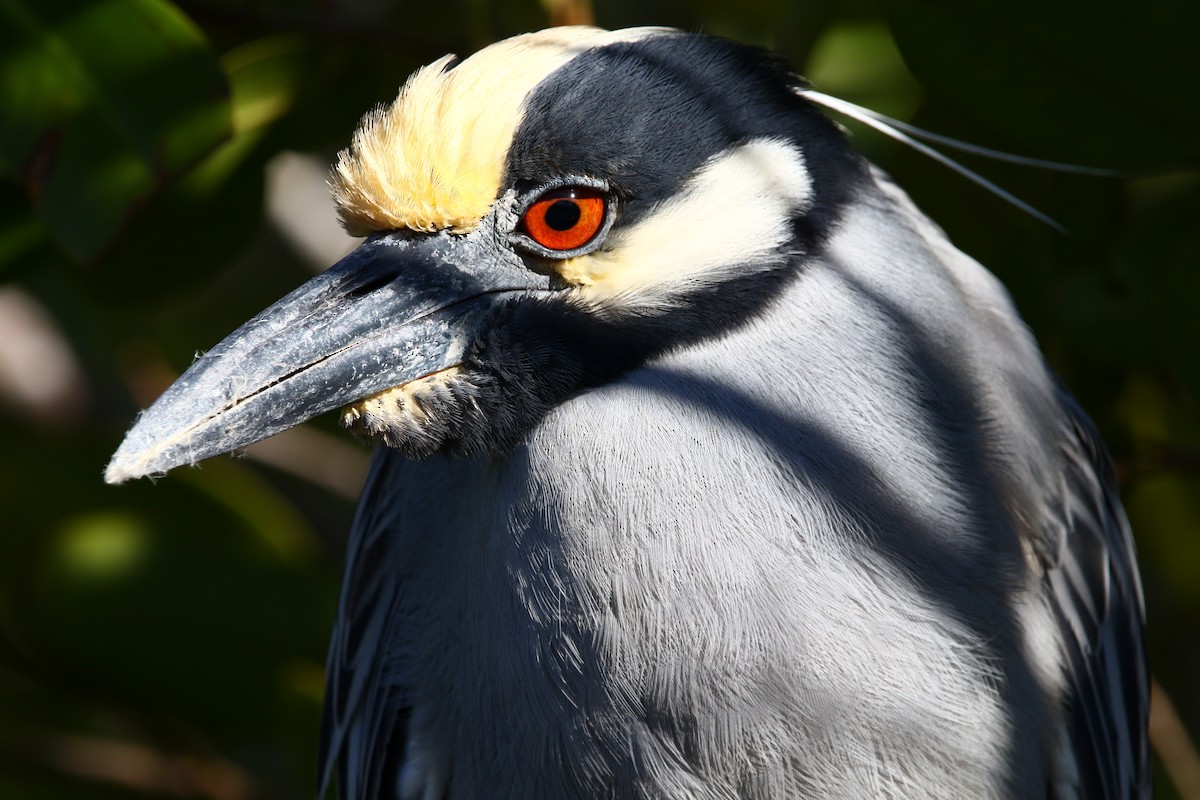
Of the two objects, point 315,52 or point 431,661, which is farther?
point 315,52

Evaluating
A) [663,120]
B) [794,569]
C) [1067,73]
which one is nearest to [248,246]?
[663,120]

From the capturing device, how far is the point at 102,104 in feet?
7.47

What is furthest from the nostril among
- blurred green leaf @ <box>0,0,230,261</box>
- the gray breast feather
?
blurred green leaf @ <box>0,0,230,261</box>

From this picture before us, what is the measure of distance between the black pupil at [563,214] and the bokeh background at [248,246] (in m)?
0.71

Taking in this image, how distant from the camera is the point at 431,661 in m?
2.27

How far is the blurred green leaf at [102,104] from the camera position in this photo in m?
2.21

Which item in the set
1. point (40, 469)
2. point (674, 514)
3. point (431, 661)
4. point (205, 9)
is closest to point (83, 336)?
point (40, 469)

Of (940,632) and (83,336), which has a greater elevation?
(83,336)

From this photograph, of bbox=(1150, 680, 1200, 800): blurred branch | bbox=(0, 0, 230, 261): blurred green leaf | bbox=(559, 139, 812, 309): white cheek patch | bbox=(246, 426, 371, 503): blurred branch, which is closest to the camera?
bbox=(559, 139, 812, 309): white cheek patch

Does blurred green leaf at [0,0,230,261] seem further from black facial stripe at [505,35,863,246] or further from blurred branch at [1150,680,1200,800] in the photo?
blurred branch at [1150,680,1200,800]

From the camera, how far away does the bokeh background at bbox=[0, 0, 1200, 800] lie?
214 cm

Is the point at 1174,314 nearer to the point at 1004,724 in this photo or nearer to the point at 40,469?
the point at 1004,724

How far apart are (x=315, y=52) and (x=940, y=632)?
171 centimetres

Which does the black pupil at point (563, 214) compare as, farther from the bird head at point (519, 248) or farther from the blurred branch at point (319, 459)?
the blurred branch at point (319, 459)
